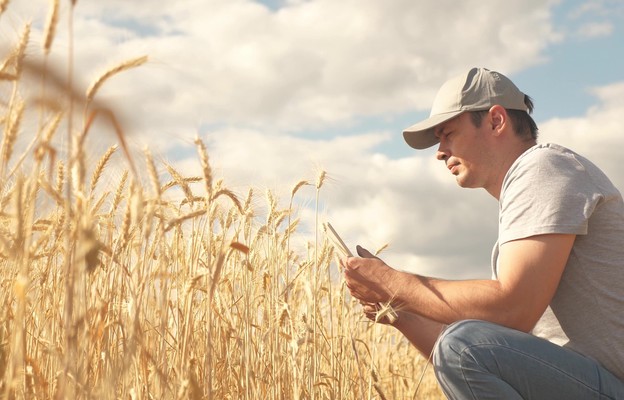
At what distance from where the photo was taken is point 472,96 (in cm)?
257

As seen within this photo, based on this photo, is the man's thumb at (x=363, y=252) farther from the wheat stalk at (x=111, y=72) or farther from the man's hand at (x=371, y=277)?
the wheat stalk at (x=111, y=72)

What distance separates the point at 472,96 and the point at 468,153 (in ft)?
0.69

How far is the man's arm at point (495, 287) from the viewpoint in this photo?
2.08 meters

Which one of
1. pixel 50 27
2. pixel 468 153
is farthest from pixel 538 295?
pixel 50 27

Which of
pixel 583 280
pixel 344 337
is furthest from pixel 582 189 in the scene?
pixel 344 337

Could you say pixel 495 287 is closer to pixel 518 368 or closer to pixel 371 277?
pixel 518 368

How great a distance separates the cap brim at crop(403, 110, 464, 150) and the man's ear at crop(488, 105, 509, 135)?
11 cm

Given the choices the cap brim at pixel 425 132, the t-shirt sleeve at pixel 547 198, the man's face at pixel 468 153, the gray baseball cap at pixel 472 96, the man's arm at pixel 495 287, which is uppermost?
the gray baseball cap at pixel 472 96

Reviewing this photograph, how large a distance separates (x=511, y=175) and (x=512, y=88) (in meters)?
0.55

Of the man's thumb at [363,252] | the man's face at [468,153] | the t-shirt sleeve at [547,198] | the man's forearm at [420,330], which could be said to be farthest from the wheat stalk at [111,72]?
the man's forearm at [420,330]

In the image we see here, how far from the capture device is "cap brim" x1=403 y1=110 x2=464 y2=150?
2.56 m

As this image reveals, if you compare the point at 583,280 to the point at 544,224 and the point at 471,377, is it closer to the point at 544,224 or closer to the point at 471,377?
the point at 544,224

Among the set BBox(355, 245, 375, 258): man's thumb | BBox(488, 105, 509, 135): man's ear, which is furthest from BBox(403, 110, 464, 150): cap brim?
BBox(355, 245, 375, 258): man's thumb

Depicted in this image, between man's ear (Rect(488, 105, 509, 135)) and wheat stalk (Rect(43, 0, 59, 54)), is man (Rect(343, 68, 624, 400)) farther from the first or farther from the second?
wheat stalk (Rect(43, 0, 59, 54))
